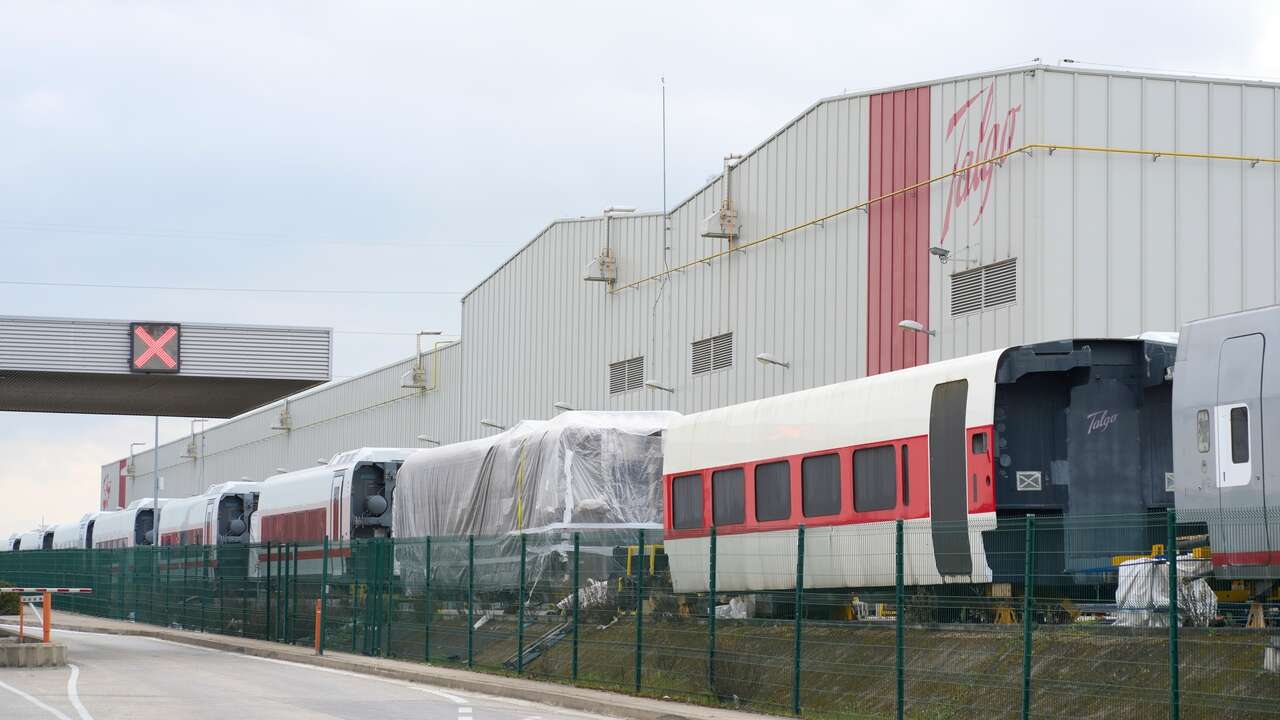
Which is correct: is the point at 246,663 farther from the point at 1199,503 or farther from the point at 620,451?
the point at 1199,503

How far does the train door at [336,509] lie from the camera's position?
35.0 meters

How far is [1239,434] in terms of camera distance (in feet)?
46.3

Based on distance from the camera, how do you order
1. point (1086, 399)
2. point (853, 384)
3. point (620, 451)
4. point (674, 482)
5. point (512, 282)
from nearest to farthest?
1. point (1086, 399)
2. point (853, 384)
3. point (674, 482)
4. point (620, 451)
5. point (512, 282)

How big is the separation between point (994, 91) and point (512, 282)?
2360 cm

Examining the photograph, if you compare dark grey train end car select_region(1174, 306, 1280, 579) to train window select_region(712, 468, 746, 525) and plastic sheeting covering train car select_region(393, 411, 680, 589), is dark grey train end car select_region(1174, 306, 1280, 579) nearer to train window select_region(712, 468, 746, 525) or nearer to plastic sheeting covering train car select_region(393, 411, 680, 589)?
train window select_region(712, 468, 746, 525)

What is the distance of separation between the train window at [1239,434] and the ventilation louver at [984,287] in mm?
13907

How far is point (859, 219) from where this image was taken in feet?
105

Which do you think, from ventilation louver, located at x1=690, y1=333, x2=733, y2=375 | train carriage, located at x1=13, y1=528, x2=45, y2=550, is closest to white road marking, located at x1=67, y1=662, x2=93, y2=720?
ventilation louver, located at x1=690, y1=333, x2=733, y2=375

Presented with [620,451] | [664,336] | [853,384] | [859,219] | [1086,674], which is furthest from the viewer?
[664,336]

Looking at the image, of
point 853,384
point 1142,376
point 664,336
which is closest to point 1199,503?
point 1142,376

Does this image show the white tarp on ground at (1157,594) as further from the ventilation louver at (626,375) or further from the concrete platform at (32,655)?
the ventilation louver at (626,375)

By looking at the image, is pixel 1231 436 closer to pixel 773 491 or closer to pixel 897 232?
pixel 773 491

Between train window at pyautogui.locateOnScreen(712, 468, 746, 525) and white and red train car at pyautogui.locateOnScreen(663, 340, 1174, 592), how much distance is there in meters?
1.91

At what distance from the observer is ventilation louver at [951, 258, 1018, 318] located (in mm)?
28188
